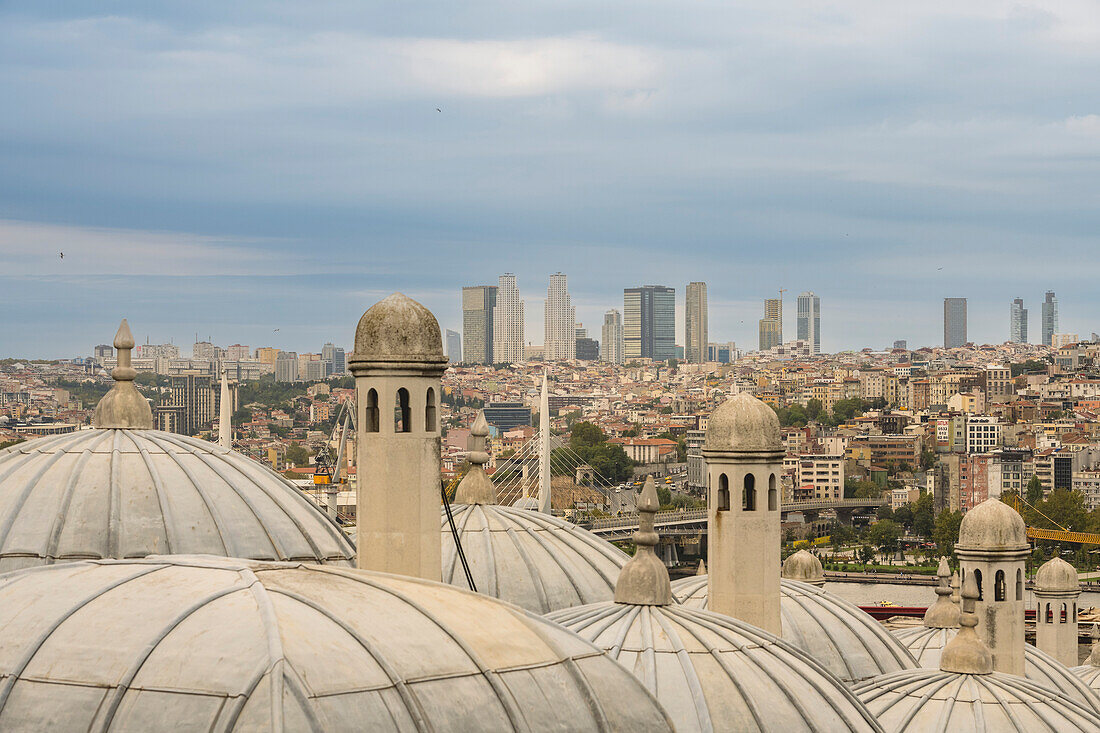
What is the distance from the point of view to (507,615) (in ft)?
21.6

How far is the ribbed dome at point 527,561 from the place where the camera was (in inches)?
568


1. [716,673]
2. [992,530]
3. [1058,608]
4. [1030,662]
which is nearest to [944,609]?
[1030,662]

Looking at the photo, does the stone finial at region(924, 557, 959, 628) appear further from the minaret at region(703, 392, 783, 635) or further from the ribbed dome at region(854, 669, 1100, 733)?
the minaret at region(703, 392, 783, 635)

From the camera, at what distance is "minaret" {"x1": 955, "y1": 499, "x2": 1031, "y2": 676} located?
1856 cm

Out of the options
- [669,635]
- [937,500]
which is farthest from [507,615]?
[937,500]

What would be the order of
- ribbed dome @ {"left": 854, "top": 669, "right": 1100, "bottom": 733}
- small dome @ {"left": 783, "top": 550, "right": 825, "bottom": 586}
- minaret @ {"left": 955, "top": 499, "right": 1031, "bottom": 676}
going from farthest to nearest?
small dome @ {"left": 783, "top": 550, "right": 825, "bottom": 586}
minaret @ {"left": 955, "top": 499, "right": 1031, "bottom": 676}
ribbed dome @ {"left": 854, "top": 669, "right": 1100, "bottom": 733}

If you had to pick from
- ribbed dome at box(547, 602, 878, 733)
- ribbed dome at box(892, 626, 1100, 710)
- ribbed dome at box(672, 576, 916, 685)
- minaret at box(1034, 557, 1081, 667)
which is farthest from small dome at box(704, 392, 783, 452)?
minaret at box(1034, 557, 1081, 667)

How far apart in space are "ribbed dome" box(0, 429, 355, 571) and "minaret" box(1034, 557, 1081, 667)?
53.8ft

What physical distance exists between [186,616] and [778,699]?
215 inches

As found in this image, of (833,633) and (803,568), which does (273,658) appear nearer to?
(833,633)

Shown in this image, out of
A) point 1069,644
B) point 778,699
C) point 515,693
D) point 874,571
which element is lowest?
point 874,571

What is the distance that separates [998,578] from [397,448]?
35.2ft

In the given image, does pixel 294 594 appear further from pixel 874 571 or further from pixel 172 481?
pixel 874 571

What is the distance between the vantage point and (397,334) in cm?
994
